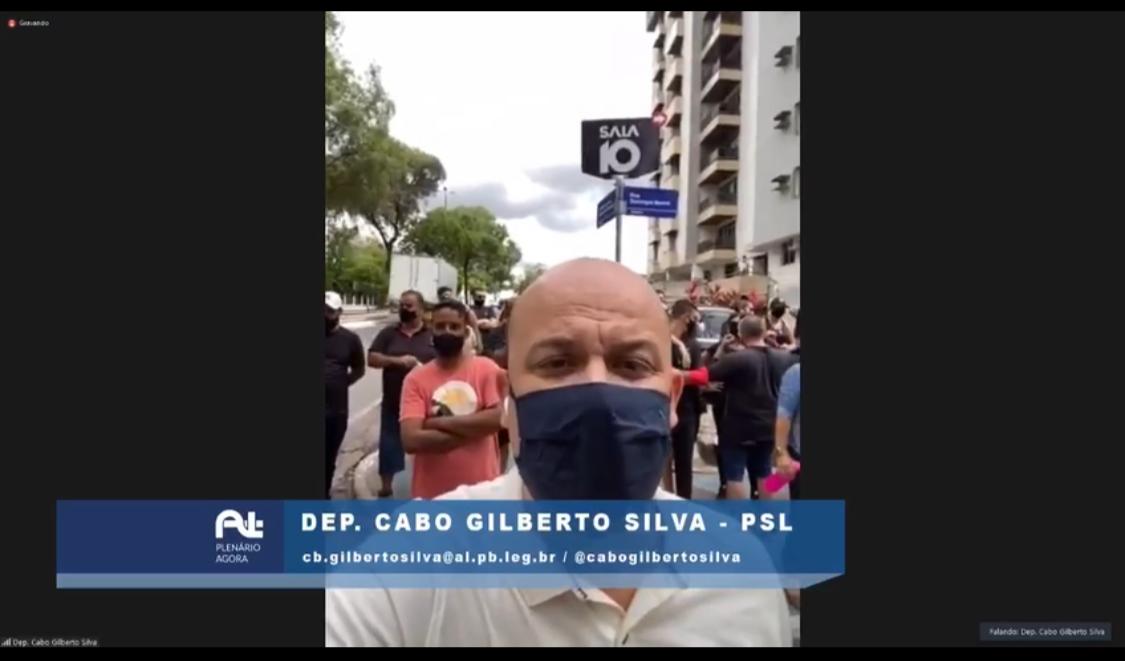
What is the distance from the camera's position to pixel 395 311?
319cm

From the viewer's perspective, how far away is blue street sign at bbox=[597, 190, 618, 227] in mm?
1995

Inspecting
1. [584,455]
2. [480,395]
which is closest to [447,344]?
[480,395]

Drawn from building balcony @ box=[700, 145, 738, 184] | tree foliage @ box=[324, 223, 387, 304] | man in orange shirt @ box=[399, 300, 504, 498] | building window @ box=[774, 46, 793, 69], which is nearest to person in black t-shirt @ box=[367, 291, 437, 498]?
man in orange shirt @ box=[399, 300, 504, 498]

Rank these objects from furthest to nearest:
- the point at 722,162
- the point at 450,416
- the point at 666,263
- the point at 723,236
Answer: the point at 723,236 → the point at 722,162 → the point at 666,263 → the point at 450,416

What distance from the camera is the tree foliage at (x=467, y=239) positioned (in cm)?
219

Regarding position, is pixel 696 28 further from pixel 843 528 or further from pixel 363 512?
pixel 363 512

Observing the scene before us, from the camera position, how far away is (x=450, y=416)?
94.1 inches

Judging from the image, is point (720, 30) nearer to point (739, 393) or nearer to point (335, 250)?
point (335, 250)

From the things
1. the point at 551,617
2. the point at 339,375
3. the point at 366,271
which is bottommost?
the point at 551,617

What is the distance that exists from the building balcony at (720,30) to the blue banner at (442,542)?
1210 millimetres

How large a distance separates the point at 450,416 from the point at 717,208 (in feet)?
40.2

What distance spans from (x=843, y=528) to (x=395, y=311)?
231 centimetres

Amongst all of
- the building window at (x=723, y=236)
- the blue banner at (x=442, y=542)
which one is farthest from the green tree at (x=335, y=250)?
the building window at (x=723, y=236)
